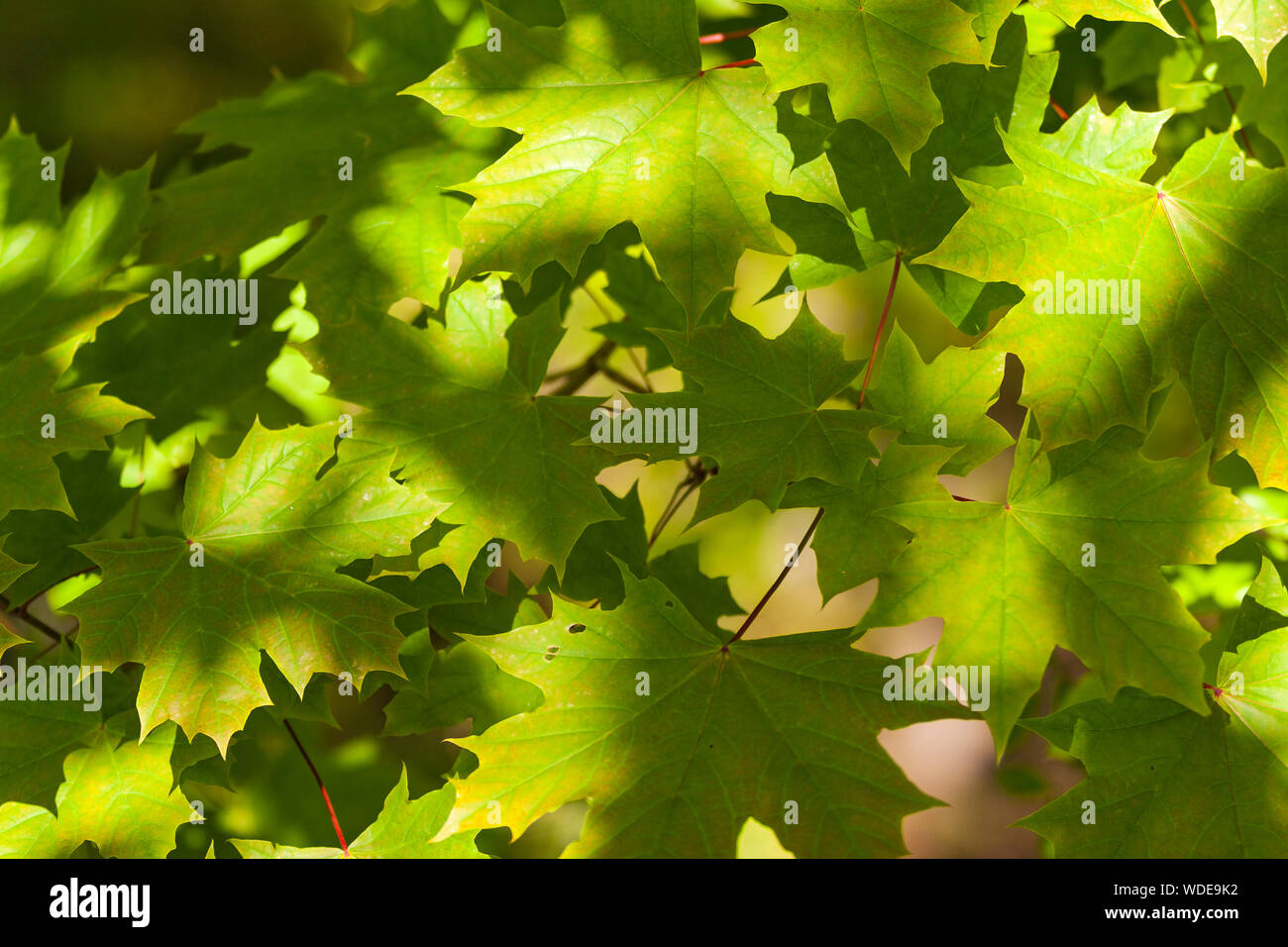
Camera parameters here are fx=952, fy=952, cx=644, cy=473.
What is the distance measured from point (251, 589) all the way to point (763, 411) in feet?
2.02

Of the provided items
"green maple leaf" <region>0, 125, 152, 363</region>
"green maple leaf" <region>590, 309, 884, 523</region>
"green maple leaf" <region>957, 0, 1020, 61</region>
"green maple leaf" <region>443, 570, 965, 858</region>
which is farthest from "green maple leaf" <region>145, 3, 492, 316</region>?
"green maple leaf" <region>957, 0, 1020, 61</region>

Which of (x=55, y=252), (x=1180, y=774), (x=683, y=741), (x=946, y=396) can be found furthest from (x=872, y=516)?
(x=55, y=252)

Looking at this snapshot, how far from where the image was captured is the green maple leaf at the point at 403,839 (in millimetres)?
1111

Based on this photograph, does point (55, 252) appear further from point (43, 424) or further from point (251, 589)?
point (251, 589)

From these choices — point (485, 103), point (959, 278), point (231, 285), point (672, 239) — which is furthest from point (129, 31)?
point (959, 278)

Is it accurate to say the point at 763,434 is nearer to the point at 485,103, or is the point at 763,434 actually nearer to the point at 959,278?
the point at 959,278

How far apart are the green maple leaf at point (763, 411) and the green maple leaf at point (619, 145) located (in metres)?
0.08

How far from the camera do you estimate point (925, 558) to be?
3.36ft

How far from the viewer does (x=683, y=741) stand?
1.06 m

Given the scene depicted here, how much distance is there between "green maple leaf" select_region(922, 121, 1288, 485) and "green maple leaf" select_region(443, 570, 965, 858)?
37 centimetres

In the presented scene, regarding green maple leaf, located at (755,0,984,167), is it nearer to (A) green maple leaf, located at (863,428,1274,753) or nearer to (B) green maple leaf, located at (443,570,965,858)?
(A) green maple leaf, located at (863,428,1274,753)

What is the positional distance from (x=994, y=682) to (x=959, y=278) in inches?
19.4

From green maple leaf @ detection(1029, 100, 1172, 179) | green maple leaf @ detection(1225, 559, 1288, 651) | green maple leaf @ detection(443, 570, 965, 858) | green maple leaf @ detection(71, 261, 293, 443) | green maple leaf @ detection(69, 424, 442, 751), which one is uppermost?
green maple leaf @ detection(1029, 100, 1172, 179)

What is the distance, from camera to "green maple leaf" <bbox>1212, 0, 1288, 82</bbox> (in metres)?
1.01
